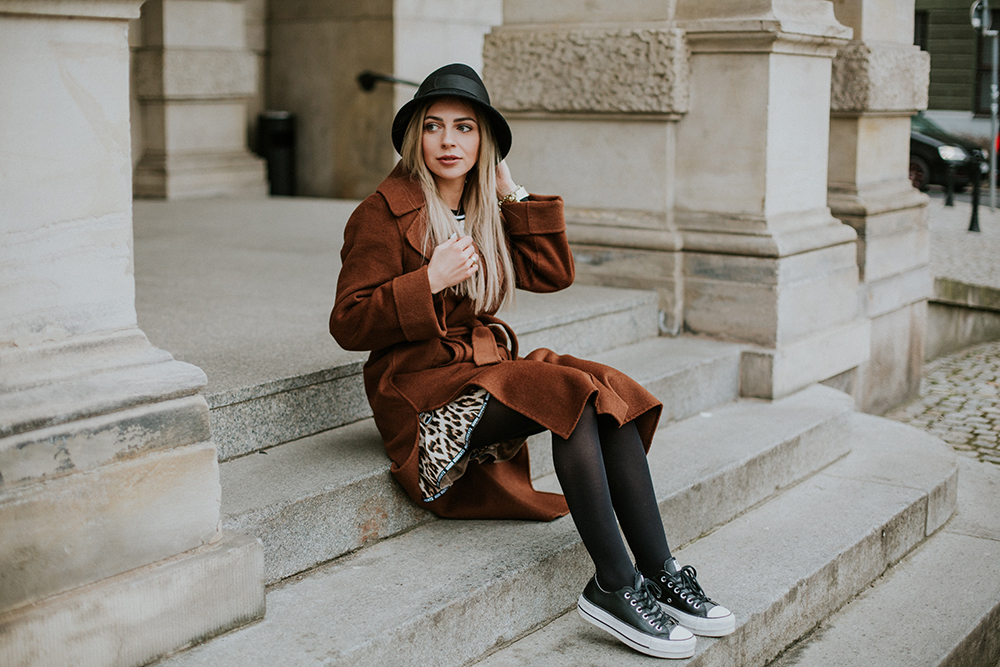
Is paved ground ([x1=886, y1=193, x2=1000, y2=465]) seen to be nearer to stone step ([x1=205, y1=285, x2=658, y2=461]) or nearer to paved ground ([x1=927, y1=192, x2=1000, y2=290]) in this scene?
paved ground ([x1=927, y1=192, x2=1000, y2=290])

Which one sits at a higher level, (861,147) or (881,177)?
(861,147)

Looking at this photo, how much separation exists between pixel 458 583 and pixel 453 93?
121 cm

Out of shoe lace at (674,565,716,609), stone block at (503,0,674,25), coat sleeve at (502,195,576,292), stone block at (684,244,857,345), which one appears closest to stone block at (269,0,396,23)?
stone block at (503,0,674,25)

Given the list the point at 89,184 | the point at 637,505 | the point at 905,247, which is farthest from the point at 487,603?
the point at 905,247

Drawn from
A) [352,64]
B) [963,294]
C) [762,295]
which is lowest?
[963,294]

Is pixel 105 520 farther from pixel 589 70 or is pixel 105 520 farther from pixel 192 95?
pixel 192 95

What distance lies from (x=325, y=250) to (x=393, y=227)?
3128mm

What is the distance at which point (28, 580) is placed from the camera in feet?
7.11

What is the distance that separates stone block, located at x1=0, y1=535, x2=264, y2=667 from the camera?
2162mm

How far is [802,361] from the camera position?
486cm

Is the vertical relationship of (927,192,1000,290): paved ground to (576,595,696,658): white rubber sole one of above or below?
above

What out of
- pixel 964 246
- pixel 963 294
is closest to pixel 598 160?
pixel 963 294

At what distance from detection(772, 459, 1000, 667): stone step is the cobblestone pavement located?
124 cm

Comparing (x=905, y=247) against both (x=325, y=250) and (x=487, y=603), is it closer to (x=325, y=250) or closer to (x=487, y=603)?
(x=325, y=250)
